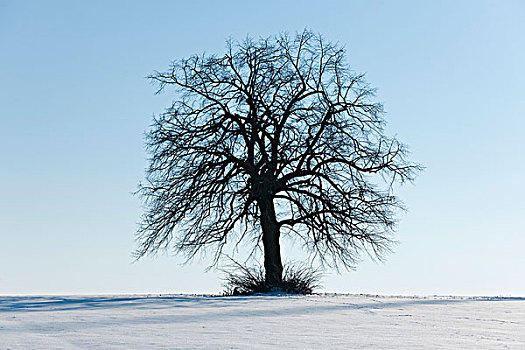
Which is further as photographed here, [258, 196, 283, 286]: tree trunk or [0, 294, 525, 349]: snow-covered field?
[258, 196, 283, 286]: tree trunk

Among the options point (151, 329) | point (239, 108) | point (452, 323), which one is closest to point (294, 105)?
point (239, 108)

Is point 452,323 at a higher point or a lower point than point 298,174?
lower

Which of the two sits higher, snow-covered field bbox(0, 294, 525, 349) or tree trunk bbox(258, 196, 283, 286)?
tree trunk bbox(258, 196, 283, 286)

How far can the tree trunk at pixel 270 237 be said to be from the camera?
19109 mm

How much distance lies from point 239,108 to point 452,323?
10.7m

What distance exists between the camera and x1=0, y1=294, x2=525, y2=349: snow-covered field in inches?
307

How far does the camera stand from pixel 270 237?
63.6ft

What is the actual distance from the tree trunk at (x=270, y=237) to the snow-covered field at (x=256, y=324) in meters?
4.28

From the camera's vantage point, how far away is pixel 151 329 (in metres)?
8.99

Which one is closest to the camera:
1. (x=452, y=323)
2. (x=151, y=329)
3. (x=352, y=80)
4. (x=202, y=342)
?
(x=202, y=342)

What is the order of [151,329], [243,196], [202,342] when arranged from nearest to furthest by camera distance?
1. [202,342]
2. [151,329]
3. [243,196]

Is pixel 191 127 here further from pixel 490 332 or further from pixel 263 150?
pixel 490 332

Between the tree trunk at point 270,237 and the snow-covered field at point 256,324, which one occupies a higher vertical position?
the tree trunk at point 270,237

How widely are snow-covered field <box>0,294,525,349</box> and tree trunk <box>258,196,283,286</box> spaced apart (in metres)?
4.28
